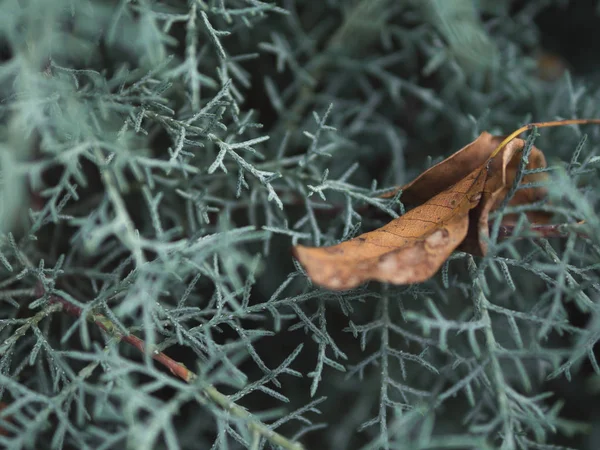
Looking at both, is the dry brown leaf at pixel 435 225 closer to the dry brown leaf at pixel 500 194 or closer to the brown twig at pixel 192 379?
the dry brown leaf at pixel 500 194

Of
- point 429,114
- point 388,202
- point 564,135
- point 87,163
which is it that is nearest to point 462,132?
point 429,114

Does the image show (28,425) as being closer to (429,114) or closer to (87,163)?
(87,163)

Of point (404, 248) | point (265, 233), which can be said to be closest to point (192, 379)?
point (265, 233)

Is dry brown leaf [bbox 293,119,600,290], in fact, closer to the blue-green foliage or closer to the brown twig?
the blue-green foliage

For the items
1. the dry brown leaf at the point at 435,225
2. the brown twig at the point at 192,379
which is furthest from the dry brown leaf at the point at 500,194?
the brown twig at the point at 192,379

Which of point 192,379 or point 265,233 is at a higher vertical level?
point 265,233

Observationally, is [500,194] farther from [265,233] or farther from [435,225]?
[265,233]
